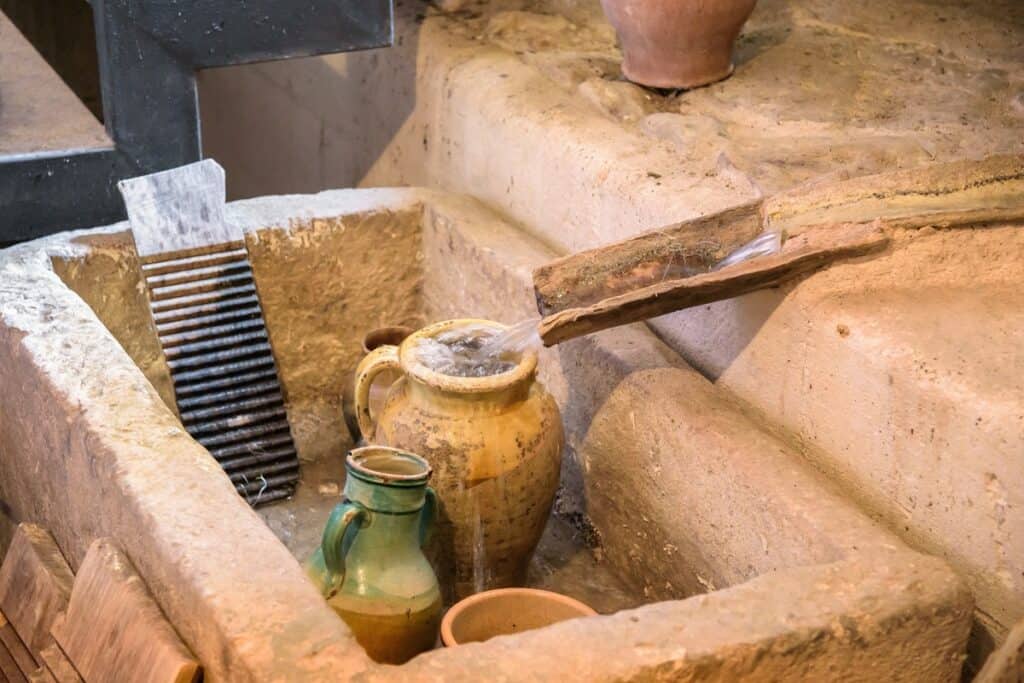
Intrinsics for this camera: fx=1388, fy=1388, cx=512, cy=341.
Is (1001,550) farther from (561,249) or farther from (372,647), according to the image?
(561,249)

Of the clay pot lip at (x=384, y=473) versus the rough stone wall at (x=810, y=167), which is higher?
the rough stone wall at (x=810, y=167)

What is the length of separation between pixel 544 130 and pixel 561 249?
300mm

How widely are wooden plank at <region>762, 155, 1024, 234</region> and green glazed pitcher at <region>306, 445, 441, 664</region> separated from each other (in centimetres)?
92

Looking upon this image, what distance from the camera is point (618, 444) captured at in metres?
2.84

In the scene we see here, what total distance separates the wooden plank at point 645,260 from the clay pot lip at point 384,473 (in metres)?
0.44

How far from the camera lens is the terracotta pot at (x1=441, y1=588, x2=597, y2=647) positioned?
243 cm

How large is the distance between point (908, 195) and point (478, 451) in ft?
3.24

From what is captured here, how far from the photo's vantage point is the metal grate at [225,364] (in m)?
3.26

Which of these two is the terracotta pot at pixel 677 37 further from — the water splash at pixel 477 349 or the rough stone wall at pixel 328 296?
the water splash at pixel 477 349

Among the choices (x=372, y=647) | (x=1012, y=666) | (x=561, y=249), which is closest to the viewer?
(x=1012, y=666)

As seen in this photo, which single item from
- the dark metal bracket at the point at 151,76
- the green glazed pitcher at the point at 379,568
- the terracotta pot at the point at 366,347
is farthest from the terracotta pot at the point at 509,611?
the dark metal bracket at the point at 151,76

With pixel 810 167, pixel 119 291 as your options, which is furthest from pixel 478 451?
pixel 119 291

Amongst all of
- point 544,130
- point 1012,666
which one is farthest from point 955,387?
A: point 544,130

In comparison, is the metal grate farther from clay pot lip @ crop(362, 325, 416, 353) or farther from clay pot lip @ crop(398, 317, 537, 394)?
clay pot lip @ crop(398, 317, 537, 394)
